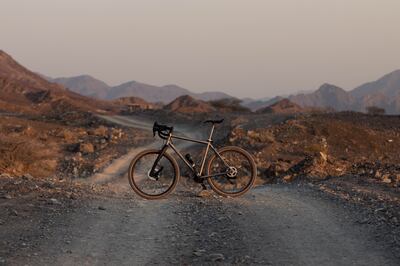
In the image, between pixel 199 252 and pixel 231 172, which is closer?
pixel 199 252

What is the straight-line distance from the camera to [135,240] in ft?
25.0

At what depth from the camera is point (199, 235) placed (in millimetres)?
7914

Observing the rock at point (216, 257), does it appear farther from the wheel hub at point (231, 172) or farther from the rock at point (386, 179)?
the rock at point (386, 179)

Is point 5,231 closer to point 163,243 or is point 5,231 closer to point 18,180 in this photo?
point 163,243

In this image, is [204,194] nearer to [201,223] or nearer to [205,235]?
[201,223]

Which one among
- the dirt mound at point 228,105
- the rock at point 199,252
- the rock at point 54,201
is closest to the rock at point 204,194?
the rock at point 54,201

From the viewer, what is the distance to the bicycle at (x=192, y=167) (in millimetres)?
10398

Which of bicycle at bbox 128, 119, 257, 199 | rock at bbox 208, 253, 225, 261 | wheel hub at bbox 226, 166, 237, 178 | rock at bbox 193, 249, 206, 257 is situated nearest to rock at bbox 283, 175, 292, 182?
bicycle at bbox 128, 119, 257, 199

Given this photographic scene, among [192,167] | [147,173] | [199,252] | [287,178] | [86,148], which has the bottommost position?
[86,148]

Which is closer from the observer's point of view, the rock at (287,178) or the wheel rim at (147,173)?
the wheel rim at (147,173)

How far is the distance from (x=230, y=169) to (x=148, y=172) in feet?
5.74

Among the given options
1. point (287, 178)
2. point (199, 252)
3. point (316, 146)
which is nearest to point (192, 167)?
point (199, 252)

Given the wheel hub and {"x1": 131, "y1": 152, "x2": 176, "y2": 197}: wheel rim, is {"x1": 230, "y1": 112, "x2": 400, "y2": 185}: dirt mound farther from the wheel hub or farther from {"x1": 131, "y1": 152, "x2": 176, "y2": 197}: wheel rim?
{"x1": 131, "y1": 152, "x2": 176, "y2": 197}: wheel rim

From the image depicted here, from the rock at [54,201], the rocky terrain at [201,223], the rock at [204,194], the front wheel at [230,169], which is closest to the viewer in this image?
the rocky terrain at [201,223]
